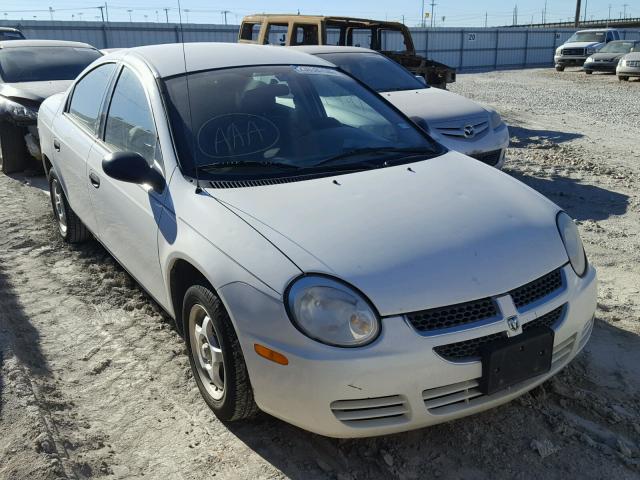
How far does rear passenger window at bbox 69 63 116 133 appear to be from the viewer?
416 centimetres

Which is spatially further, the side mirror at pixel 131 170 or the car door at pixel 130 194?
the car door at pixel 130 194

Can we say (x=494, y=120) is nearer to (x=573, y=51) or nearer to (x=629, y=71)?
(x=629, y=71)

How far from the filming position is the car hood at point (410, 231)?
94.4 inches

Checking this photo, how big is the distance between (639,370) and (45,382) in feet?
10.1

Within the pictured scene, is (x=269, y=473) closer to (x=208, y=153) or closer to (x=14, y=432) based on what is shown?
(x=14, y=432)

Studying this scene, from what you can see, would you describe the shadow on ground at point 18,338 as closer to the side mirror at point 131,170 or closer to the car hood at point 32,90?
the side mirror at point 131,170

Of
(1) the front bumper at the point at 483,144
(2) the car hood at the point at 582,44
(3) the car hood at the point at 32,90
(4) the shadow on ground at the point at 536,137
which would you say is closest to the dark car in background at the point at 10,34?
(3) the car hood at the point at 32,90

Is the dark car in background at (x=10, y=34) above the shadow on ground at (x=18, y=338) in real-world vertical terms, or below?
above

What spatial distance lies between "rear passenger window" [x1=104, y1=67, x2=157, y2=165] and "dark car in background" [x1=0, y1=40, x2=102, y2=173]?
156 inches

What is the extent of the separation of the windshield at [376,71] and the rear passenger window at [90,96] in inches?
155

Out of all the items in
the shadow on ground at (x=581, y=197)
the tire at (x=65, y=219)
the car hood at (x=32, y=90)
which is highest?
the car hood at (x=32, y=90)

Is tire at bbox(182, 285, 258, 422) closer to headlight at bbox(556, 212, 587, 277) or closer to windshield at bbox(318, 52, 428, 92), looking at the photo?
headlight at bbox(556, 212, 587, 277)

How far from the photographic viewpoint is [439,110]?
696 cm

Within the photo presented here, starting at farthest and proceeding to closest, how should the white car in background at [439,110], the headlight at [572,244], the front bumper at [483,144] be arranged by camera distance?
the white car in background at [439,110] → the front bumper at [483,144] → the headlight at [572,244]
